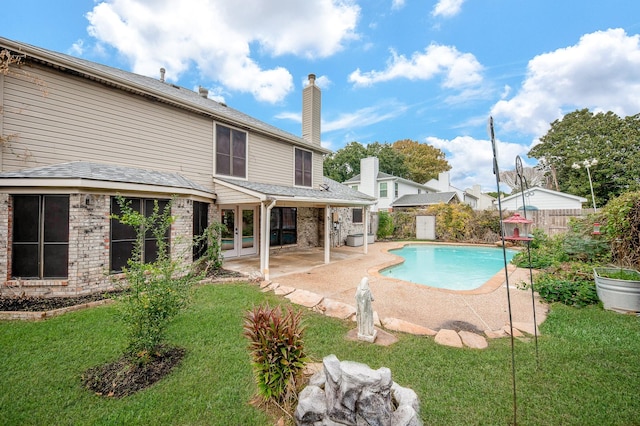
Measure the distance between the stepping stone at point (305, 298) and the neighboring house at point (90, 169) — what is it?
1723 millimetres

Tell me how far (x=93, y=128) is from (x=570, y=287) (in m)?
11.6

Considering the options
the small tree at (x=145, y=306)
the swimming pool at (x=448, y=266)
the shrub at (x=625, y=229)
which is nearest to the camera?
the small tree at (x=145, y=306)

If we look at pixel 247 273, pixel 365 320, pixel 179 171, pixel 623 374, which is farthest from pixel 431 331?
pixel 179 171

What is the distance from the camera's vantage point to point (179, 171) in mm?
8203

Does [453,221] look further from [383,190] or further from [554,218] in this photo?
[383,190]

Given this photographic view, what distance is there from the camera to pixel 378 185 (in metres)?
25.6

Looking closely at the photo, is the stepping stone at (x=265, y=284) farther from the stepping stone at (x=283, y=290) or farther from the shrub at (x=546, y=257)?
the shrub at (x=546, y=257)

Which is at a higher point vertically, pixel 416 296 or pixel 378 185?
pixel 378 185

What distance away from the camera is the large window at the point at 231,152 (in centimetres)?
921

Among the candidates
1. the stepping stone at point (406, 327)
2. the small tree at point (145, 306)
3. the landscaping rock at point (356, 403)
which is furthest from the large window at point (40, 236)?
the stepping stone at point (406, 327)

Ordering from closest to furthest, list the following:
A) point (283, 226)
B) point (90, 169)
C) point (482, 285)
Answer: point (90, 169) < point (482, 285) < point (283, 226)

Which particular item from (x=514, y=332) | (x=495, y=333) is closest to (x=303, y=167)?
(x=495, y=333)

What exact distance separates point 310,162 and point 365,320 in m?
9.74

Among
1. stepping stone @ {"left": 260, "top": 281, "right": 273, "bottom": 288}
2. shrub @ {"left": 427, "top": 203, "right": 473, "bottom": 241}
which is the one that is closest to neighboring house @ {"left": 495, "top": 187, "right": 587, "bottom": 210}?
shrub @ {"left": 427, "top": 203, "right": 473, "bottom": 241}
